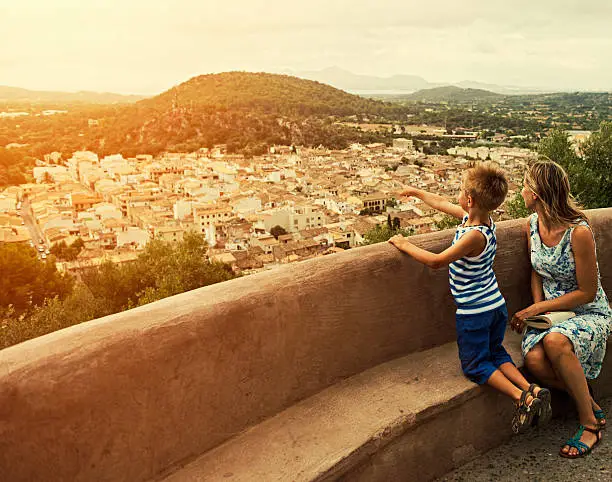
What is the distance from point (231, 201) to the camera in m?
51.9

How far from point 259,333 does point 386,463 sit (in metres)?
0.52

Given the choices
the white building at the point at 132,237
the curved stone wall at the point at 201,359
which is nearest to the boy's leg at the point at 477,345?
the curved stone wall at the point at 201,359

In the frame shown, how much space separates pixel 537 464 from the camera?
1.97 m

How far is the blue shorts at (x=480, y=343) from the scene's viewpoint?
2029 mm

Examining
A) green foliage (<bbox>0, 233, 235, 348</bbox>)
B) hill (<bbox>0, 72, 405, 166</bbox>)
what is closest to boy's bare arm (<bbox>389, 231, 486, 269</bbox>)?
green foliage (<bbox>0, 233, 235, 348</bbox>)

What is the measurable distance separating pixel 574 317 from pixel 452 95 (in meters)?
168

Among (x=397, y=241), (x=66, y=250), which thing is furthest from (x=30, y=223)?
(x=397, y=241)

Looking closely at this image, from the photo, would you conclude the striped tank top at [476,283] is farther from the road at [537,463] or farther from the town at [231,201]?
the town at [231,201]

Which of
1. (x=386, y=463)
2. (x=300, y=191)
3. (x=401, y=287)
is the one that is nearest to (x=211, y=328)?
(x=386, y=463)

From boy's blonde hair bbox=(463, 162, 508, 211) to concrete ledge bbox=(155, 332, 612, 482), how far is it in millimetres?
588

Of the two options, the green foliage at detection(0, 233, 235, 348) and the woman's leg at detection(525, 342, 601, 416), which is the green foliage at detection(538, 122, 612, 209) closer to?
the green foliage at detection(0, 233, 235, 348)

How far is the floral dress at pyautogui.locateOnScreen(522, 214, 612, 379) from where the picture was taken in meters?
2.05

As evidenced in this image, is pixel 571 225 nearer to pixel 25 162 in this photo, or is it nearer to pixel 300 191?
pixel 300 191

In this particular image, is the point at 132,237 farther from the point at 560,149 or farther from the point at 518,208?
the point at 560,149
